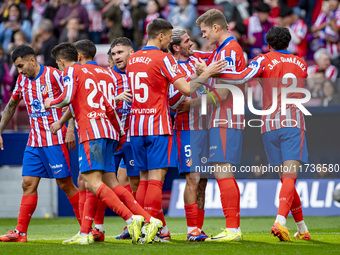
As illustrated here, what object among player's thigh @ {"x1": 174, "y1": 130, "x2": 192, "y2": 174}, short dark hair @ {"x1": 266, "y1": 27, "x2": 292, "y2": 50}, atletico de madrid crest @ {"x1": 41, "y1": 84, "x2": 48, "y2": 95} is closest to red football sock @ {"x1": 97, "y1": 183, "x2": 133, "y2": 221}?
player's thigh @ {"x1": 174, "y1": 130, "x2": 192, "y2": 174}

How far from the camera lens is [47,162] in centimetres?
719

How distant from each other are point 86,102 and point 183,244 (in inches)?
68.7

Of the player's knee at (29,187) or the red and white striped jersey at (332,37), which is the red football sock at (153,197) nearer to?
the player's knee at (29,187)

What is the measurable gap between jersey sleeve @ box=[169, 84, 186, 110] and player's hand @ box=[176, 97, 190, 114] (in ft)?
0.11

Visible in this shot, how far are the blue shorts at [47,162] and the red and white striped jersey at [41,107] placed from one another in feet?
0.22

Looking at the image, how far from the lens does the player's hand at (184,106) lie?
7051 millimetres

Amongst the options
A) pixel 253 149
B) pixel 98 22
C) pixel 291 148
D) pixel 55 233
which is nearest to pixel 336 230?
pixel 291 148

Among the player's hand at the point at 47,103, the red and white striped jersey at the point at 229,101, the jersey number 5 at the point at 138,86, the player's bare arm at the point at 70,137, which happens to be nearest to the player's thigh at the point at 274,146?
the red and white striped jersey at the point at 229,101

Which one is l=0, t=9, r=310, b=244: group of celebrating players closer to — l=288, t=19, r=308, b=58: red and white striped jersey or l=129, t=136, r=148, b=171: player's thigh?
l=129, t=136, r=148, b=171: player's thigh

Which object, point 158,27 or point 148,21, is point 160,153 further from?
point 148,21

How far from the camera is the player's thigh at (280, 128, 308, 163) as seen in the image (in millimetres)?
6684

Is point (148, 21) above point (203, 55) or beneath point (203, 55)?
above

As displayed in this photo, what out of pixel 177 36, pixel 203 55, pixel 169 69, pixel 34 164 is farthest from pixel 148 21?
pixel 169 69

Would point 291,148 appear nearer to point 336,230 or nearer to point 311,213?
point 336,230
